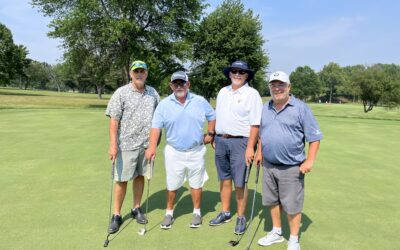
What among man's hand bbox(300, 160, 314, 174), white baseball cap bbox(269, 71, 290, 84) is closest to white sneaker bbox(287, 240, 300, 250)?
man's hand bbox(300, 160, 314, 174)

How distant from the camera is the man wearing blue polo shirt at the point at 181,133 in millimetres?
4480

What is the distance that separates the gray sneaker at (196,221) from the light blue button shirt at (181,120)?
3.01 ft

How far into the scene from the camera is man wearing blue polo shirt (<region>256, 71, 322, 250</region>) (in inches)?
150

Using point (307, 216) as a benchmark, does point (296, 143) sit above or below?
above

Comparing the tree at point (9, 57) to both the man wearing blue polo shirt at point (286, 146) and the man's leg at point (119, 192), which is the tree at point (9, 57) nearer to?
the man's leg at point (119, 192)

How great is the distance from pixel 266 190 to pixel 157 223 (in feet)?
4.98

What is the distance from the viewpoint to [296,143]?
386 centimetres

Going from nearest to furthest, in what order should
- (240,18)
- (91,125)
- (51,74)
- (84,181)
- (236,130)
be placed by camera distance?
(236,130), (84,181), (91,125), (240,18), (51,74)

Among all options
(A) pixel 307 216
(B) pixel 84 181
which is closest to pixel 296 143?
(A) pixel 307 216

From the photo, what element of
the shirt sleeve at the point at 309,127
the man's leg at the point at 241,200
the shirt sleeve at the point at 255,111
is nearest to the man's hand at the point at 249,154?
the shirt sleeve at the point at 255,111

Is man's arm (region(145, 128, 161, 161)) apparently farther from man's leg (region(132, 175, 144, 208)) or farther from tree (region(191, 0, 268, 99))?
tree (region(191, 0, 268, 99))

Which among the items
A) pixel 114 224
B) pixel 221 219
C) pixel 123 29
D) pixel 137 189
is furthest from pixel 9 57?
pixel 221 219

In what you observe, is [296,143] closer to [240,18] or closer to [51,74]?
[240,18]

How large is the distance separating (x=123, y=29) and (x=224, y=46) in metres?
11.1
